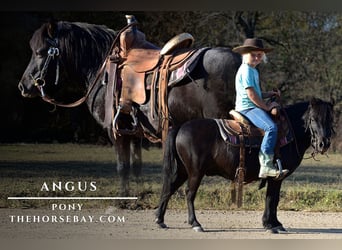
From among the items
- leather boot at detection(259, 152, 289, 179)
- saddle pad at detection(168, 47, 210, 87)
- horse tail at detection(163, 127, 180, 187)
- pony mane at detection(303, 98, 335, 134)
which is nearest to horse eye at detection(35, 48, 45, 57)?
saddle pad at detection(168, 47, 210, 87)

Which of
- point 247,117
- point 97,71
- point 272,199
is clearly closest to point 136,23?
point 97,71

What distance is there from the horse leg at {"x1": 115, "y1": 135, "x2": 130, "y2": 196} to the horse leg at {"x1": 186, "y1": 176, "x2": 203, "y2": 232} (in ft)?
3.81

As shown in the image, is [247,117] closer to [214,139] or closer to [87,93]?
[214,139]

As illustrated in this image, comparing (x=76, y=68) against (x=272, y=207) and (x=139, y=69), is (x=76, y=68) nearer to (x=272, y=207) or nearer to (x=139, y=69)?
(x=139, y=69)

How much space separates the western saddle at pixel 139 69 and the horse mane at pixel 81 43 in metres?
0.22

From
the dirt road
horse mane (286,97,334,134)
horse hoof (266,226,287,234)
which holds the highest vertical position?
horse mane (286,97,334,134)

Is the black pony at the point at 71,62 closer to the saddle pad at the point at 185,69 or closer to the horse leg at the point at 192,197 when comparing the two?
the saddle pad at the point at 185,69

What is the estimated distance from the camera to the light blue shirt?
7605mm

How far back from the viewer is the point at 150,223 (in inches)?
322

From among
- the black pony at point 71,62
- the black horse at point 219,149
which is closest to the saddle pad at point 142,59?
the black pony at point 71,62

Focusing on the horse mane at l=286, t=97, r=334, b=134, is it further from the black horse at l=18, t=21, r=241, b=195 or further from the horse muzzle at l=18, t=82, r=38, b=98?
the horse muzzle at l=18, t=82, r=38, b=98

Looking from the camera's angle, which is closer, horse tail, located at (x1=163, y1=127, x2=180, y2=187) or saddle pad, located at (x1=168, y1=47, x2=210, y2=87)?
horse tail, located at (x1=163, y1=127, x2=180, y2=187)

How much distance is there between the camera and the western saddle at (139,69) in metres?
8.01

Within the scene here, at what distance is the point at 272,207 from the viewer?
7848 mm
